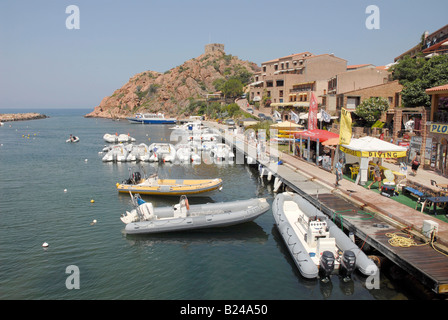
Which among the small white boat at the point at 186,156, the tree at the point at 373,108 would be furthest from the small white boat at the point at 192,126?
the tree at the point at 373,108

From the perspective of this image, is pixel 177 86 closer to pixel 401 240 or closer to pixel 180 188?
pixel 180 188

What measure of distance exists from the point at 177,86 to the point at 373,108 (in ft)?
329

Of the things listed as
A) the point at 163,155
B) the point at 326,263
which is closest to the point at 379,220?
the point at 326,263

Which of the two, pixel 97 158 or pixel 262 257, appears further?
pixel 97 158

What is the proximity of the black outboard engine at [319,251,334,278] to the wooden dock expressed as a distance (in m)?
1.88

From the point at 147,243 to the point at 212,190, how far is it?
7071mm

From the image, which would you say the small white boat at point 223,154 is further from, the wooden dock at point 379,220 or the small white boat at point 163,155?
the wooden dock at point 379,220

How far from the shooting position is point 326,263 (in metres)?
12.2

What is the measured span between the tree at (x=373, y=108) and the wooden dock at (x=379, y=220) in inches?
539

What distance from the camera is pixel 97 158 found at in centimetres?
4156

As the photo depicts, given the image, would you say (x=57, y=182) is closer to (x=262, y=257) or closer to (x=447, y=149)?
(x=262, y=257)

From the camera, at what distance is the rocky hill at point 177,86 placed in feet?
403

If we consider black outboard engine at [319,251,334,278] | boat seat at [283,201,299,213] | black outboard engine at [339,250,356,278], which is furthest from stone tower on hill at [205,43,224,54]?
black outboard engine at [339,250,356,278]

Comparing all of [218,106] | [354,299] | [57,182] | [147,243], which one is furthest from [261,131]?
[218,106]
